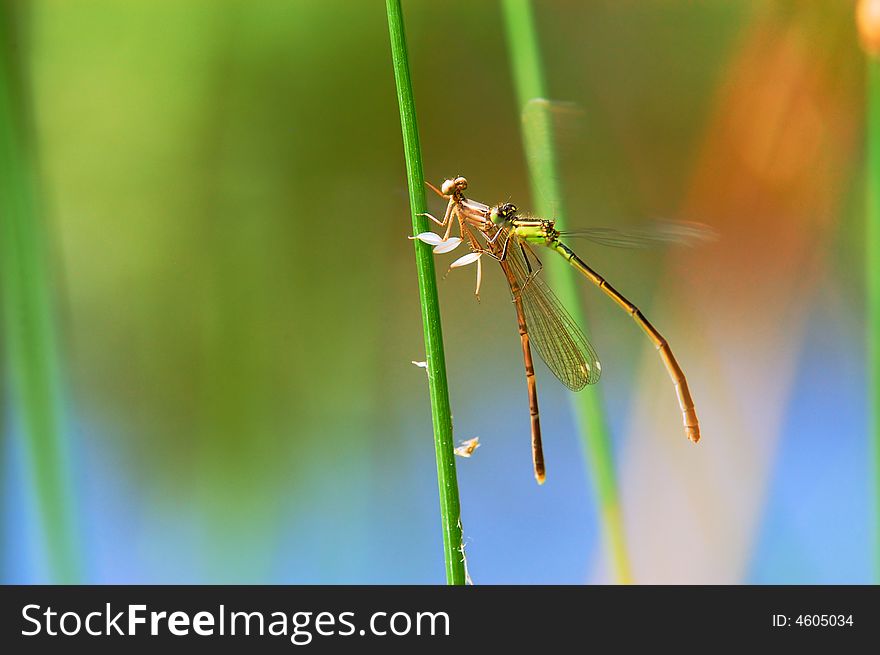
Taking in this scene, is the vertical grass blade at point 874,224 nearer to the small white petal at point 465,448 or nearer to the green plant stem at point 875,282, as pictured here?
the green plant stem at point 875,282

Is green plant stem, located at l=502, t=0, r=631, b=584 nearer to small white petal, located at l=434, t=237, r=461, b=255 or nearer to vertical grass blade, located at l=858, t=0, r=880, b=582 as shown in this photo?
small white petal, located at l=434, t=237, r=461, b=255

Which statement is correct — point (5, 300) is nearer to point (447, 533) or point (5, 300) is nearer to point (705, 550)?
point (447, 533)

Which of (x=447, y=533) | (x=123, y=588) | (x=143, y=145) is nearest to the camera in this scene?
(x=447, y=533)

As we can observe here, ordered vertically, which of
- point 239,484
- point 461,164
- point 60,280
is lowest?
point 239,484

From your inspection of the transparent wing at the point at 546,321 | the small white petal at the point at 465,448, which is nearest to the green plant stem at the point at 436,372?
the small white petal at the point at 465,448

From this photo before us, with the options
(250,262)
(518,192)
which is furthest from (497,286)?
(250,262)

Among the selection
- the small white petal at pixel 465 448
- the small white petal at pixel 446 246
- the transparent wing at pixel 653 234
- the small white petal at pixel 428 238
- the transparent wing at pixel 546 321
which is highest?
the transparent wing at pixel 653 234
